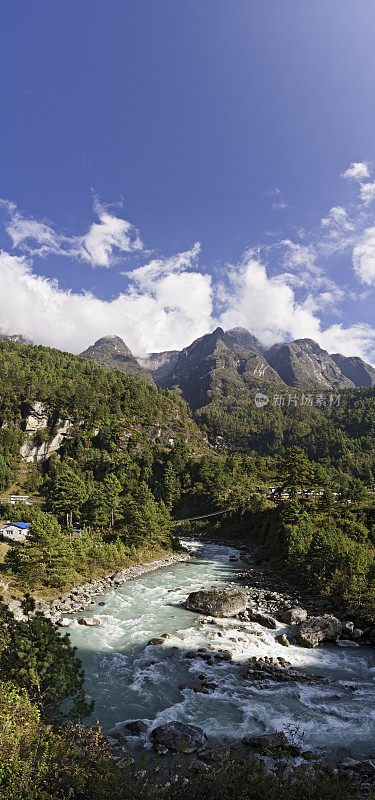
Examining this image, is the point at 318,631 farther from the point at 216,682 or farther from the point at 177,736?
the point at 177,736

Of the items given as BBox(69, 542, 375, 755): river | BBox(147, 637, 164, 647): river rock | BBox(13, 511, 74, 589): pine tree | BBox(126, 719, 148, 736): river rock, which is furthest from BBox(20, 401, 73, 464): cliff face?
BBox(126, 719, 148, 736): river rock

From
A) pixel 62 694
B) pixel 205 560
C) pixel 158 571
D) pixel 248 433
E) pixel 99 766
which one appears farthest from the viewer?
pixel 248 433

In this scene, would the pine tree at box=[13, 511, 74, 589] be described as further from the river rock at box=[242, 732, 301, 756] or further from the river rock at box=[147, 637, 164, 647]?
the river rock at box=[242, 732, 301, 756]

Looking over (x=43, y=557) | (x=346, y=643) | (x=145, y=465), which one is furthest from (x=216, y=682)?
(x=145, y=465)

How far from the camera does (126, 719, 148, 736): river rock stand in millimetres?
13055

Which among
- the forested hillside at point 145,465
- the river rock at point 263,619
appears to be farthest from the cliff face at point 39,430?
the river rock at point 263,619

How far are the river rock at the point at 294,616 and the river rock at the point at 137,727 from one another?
14000 mm

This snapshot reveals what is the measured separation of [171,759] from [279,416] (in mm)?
166493

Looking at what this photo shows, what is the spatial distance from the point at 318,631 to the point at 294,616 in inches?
109

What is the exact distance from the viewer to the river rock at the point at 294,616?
23750mm

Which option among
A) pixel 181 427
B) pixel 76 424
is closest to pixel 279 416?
pixel 181 427

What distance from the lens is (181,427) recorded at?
474ft

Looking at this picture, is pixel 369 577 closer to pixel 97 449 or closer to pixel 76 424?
pixel 97 449

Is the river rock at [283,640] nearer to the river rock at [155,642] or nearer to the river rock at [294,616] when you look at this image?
the river rock at [294,616]
